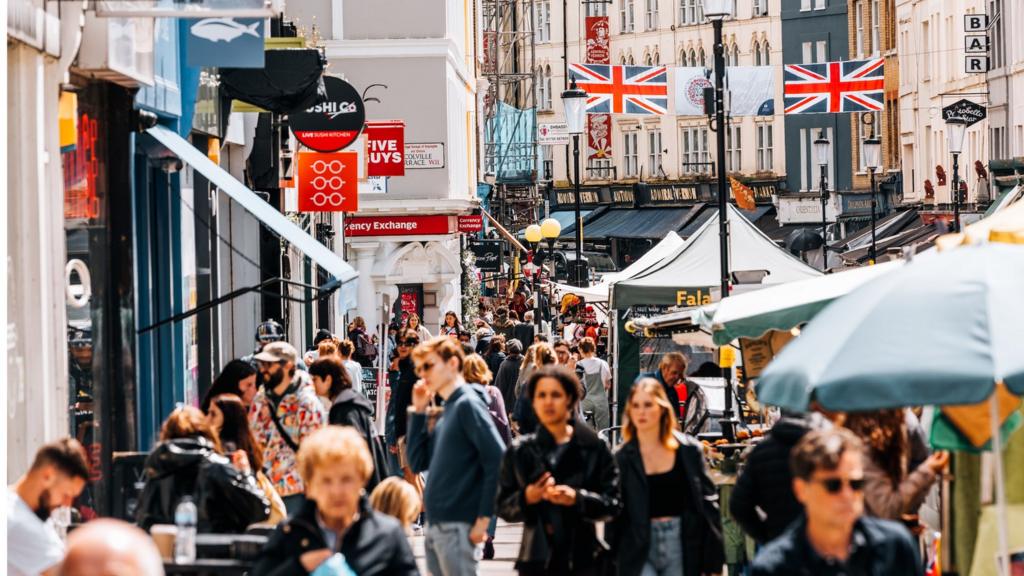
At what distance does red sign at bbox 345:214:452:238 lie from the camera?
39.8m

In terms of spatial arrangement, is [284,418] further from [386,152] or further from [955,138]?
[955,138]

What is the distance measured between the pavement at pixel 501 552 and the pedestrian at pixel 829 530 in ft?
22.6

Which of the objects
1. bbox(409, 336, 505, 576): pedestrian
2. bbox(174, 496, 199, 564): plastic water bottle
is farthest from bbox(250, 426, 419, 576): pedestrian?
bbox(409, 336, 505, 576): pedestrian

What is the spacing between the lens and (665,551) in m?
8.91

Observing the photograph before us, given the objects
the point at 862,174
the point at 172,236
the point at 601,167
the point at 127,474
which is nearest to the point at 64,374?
the point at 127,474

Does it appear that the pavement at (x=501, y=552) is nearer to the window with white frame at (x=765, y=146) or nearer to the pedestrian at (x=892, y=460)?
the pedestrian at (x=892, y=460)

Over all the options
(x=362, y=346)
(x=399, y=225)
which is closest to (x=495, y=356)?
(x=362, y=346)

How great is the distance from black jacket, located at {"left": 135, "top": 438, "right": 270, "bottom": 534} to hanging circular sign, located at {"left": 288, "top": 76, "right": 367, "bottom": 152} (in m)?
14.6

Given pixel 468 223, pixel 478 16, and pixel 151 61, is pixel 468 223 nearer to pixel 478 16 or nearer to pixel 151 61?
pixel 478 16

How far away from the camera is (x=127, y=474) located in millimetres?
10602

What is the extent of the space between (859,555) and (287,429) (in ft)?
17.6

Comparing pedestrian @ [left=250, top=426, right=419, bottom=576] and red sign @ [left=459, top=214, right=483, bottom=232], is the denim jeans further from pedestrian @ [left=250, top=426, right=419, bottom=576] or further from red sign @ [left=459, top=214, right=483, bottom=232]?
red sign @ [left=459, top=214, right=483, bottom=232]

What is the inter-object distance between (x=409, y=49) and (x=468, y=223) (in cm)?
415

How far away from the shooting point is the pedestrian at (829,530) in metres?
6.09
